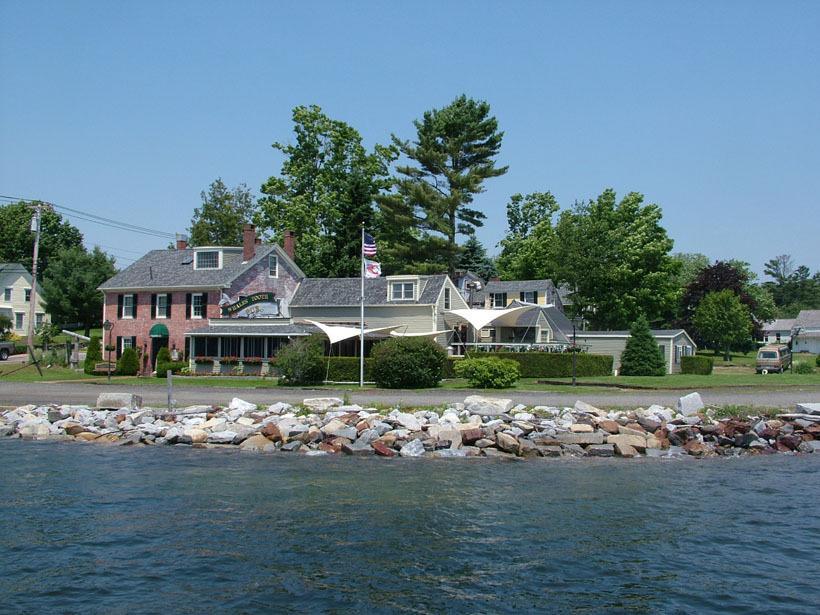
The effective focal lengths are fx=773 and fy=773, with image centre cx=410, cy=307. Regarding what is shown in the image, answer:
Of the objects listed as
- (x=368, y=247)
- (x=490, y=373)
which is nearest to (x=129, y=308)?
(x=368, y=247)

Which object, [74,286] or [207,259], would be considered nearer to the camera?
[207,259]

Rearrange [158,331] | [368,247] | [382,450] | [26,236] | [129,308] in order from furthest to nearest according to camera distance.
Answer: [26,236], [129,308], [158,331], [368,247], [382,450]

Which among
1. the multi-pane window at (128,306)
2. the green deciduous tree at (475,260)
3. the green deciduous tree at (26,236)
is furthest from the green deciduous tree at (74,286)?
the green deciduous tree at (475,260)

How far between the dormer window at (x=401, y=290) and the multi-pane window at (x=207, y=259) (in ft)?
39.1

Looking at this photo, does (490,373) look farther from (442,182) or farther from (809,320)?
(809,320)

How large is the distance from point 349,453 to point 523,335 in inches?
1269

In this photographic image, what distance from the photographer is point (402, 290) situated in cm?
4906

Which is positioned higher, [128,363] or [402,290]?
[402,290]

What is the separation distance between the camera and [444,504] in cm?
1566

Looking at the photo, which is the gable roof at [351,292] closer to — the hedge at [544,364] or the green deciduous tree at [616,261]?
the hedge at [544,364]

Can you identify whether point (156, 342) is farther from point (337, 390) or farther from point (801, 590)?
point (801, 590)

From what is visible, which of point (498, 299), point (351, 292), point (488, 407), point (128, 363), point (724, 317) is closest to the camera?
point (488, 407)

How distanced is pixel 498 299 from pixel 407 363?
109ft

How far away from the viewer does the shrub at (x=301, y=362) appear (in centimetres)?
3709
